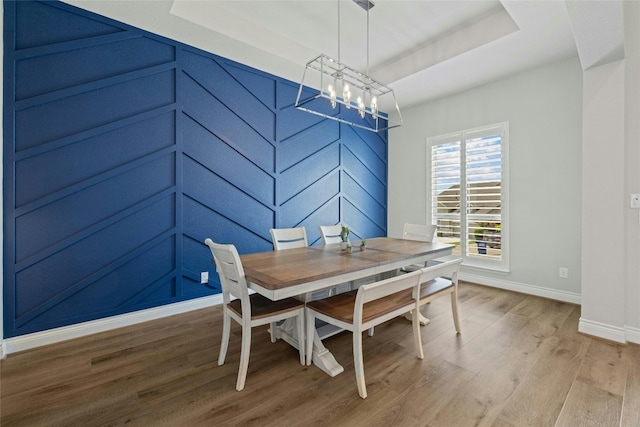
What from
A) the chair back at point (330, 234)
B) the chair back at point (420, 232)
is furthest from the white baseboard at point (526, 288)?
the chair back at point (330, 234)

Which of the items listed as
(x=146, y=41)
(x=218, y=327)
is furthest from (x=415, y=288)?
(x=146, y=41)

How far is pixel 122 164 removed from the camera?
260 centimetres

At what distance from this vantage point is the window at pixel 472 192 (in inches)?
148

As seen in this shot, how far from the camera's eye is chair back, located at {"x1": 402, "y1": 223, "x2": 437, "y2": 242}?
328 cm

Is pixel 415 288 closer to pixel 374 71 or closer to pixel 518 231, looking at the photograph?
pixel 518 231

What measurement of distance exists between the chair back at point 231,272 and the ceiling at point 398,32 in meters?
2.19

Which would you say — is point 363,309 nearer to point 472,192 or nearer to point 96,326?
point 96,326

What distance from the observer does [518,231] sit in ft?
11.9

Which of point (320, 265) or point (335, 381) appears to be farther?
point (320, 265)

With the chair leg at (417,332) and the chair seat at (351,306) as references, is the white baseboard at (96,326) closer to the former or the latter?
the chair seat at (351,306)

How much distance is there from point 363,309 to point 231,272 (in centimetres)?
91

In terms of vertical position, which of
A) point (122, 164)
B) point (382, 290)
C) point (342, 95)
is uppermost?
point (342, 95)

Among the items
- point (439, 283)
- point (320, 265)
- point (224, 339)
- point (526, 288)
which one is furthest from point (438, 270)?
point (526, 288)

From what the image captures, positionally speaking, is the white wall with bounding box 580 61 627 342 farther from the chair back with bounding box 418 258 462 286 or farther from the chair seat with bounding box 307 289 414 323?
the chair seat with bounding box 307 289 414 323
